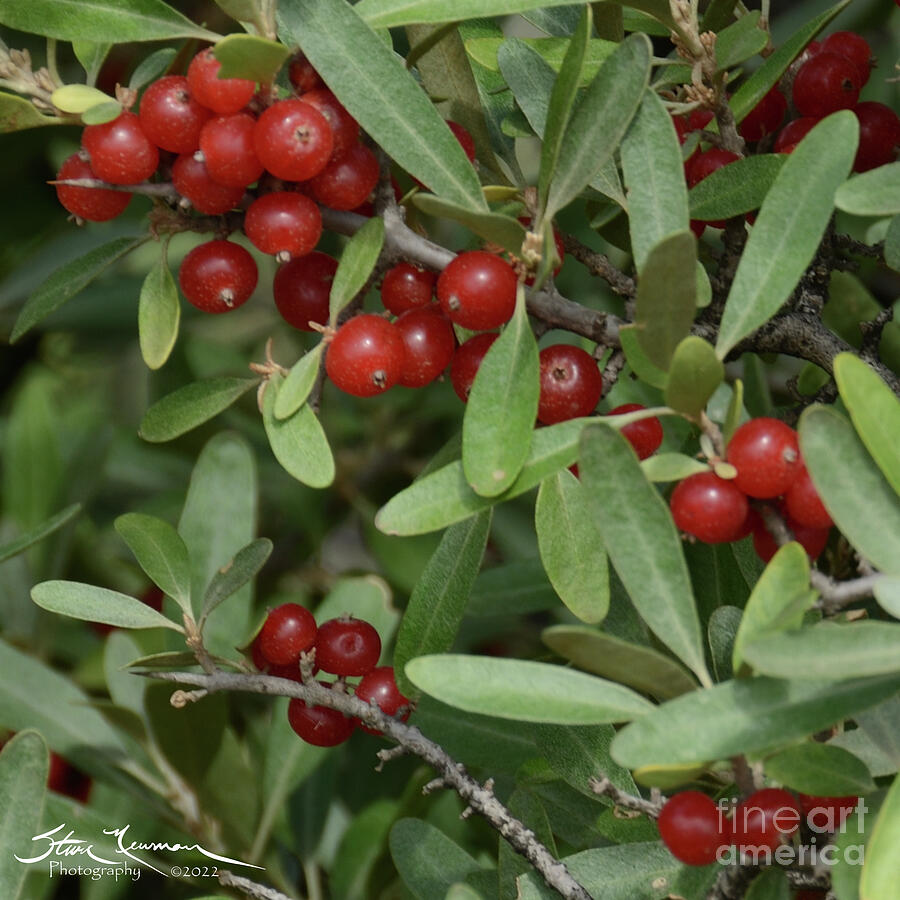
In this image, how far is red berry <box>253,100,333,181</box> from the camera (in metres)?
1.00

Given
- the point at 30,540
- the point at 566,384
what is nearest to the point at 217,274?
the point at 566,384

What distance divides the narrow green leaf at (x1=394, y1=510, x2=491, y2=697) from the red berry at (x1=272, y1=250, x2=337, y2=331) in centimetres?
28

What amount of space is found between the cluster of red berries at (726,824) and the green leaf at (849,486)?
208 mm

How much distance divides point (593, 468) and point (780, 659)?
0.20 m

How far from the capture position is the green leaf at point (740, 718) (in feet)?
2.57

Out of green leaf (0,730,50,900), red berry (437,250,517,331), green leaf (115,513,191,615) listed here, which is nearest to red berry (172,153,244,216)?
red berry (437,250,517,331)

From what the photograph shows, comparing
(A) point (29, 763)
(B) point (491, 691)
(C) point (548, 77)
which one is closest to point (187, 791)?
(A) point (29, 763)

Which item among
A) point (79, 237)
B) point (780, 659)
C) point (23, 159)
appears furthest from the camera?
point (79, 237)

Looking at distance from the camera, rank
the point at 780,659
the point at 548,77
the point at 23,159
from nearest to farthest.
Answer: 1. the point at 780,659
2. the point at 548,77
3. the point at 23,159

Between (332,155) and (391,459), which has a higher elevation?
(332,155)

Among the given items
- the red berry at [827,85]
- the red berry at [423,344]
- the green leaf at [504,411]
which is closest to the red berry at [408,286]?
the red berry at [423,344]

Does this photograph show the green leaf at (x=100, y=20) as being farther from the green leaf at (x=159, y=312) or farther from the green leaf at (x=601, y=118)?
the green leaf at (x=601, y=118)

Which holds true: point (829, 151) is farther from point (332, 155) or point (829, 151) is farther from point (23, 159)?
point (23, 159)

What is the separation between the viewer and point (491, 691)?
0.85m
